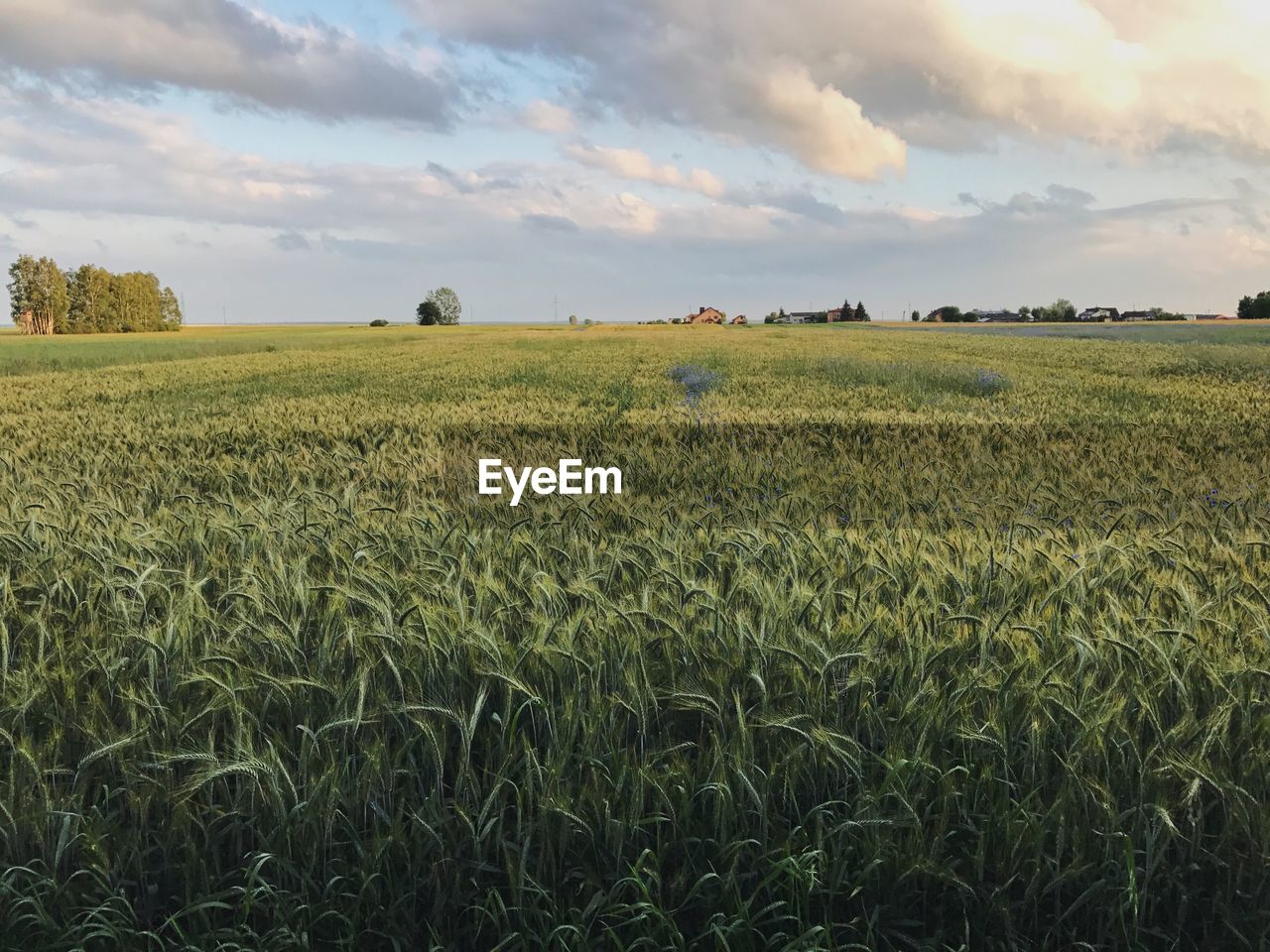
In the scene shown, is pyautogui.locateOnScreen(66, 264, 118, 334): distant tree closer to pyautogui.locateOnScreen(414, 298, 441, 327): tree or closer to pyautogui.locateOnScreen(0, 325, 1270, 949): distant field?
pyautogui.locateOnScreen(414, 298, 441, 327): tree

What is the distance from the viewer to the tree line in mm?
80250

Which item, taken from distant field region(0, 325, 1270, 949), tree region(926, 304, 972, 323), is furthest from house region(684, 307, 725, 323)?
distant field region(0, 325, 1270, 949)

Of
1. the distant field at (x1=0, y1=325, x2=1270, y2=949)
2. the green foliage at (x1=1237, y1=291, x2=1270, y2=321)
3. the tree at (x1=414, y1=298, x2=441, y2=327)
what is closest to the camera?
the distant field at (x1=0, y1=325, x2=1270, y2=949)

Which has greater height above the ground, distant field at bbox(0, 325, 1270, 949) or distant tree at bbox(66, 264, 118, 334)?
distant tree at bbox(66, 264, 118, 334)

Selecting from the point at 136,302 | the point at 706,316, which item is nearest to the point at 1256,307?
the point at 706,316

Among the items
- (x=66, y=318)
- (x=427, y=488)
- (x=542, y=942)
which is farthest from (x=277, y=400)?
(x=66, y=318)

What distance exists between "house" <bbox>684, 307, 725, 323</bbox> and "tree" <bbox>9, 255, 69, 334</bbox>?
200 ft

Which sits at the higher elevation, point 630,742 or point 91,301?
point 91,301

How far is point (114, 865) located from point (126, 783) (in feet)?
0.84

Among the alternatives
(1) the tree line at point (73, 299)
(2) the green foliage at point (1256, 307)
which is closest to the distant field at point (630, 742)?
(2) the green foliage at point (1256, 307)

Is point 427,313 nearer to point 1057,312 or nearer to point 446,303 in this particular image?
point 446,303

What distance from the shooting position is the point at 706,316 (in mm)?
84125

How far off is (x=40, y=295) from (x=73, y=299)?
3369 mm

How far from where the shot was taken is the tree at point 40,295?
79.9 metres
